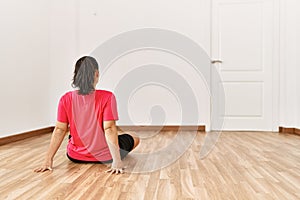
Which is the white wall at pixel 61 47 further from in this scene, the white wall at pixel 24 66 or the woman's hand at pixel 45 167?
the woman's hand at pixel 45 167

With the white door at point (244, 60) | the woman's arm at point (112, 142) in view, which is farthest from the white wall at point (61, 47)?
the woman's arm at point (112, 142)

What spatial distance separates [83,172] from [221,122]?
8.66ft

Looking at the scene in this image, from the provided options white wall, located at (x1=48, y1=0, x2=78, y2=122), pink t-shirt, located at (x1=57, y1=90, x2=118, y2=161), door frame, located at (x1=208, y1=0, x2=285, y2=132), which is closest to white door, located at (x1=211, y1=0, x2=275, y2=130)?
door frame, located at (x1=208, y1=0, x2=285, y2=132)

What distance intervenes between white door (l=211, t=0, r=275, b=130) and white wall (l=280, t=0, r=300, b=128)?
143 millimetres

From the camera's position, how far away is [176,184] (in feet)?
4.94

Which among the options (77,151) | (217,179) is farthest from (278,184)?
(77,151)

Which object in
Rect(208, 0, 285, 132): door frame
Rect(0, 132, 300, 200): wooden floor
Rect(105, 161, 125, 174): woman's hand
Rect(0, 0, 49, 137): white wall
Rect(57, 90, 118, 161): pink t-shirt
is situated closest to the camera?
Rect(0, 132, 300, 200): wooden floor

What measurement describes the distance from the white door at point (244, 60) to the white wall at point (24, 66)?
85.3 inches

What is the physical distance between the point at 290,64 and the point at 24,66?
3176mm

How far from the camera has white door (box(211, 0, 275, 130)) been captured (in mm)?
4035

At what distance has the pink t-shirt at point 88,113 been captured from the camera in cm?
185

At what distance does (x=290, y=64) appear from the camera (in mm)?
3924

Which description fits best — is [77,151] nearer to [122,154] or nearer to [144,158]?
[122,154]

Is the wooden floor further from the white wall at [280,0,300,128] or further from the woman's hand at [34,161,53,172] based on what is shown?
the white wall at [280,0,300,128]
